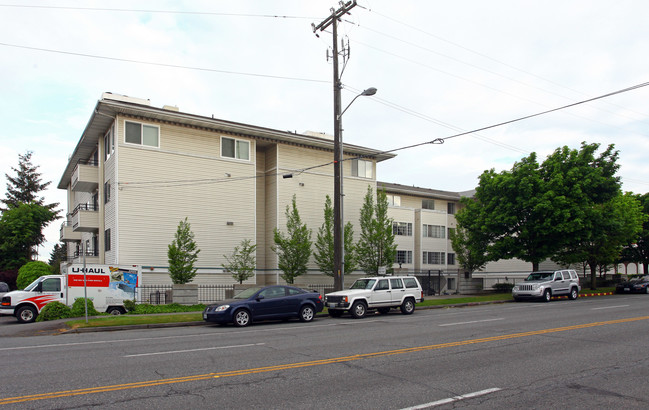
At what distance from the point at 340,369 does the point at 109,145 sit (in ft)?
84.0

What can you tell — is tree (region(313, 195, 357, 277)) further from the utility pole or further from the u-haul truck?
the u-haul truck

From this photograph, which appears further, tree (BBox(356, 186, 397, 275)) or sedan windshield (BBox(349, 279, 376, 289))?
tree (BBox(356, 186, 397, 275))

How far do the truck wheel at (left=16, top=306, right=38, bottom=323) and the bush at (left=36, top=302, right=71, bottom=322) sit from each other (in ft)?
2.15

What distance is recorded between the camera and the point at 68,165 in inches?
1569

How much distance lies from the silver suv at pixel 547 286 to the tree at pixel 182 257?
18301 millimetres

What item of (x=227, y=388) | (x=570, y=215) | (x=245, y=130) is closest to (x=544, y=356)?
(x=227, y=388)

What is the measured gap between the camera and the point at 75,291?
20703 mm

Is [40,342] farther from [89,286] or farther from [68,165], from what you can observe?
[68,165]

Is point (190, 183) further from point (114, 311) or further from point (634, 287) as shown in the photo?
point (634, 287)

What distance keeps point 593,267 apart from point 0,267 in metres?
52.0

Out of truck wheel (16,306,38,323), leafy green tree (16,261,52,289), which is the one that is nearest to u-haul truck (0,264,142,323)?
truck wheel (16,306,38,323)

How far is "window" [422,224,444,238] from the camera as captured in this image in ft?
147

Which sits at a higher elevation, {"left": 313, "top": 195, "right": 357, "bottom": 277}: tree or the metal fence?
{"left": 313, "top": 195, "right": 357, "bottom": 277}: tree

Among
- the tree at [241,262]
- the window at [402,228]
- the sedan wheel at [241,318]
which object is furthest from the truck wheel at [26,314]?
the window at [402,228]
